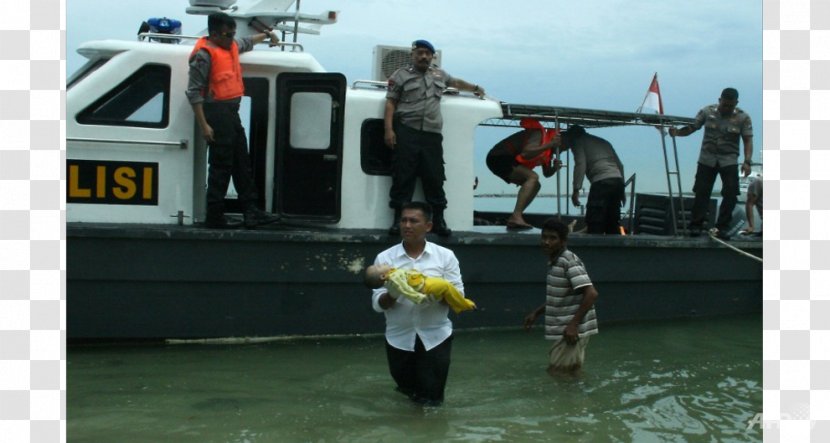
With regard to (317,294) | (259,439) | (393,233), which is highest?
(393,233)

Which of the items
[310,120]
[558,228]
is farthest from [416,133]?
[558,228]

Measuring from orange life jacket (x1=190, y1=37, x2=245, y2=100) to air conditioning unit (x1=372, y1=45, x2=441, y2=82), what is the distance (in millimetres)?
1662

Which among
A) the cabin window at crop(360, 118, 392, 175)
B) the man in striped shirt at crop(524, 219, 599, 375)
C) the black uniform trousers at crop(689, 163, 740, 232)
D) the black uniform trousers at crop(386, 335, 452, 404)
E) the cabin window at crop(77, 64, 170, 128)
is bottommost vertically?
the black uniform trousers at crop(386, 335, 452, 404)

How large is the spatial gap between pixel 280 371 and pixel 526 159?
11.1 ft

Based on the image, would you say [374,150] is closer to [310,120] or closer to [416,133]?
[416,133]

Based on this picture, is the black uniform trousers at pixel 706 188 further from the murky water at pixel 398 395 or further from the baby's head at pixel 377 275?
the baby's head at pixel 377 275

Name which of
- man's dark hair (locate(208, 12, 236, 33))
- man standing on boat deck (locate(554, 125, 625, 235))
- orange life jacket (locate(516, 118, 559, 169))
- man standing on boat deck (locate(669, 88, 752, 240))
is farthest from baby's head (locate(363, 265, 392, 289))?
man standing on boat deck (locate(669, 88, 752, 240))

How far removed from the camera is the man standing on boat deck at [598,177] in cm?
941

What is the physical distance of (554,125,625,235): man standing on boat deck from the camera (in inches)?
371

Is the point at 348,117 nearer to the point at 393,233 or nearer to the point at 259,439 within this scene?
the point at 393,233

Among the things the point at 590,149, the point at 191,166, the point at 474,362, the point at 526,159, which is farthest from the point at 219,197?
the point at 590,149

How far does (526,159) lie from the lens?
9219 mm

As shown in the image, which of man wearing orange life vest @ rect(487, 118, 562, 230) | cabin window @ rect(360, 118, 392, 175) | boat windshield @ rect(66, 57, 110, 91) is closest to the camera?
Answer: boat windshield @ rect(66, 57, 110, 91)

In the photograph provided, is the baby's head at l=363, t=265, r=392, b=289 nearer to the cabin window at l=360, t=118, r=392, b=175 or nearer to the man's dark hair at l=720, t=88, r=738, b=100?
the cabin window at l=360, t=118, r=392, b=175
